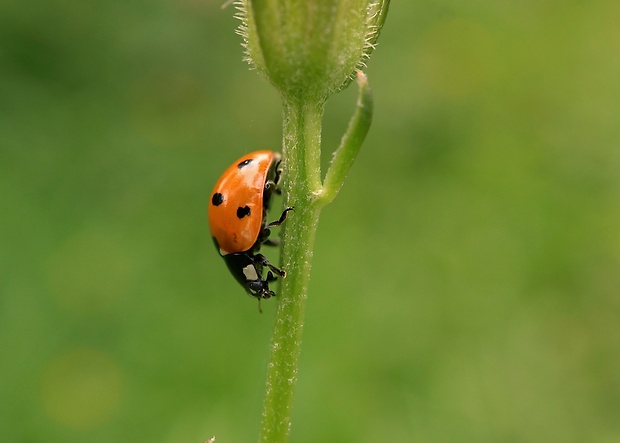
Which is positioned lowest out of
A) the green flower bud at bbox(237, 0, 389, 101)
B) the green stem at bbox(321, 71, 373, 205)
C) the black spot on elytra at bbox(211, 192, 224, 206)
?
the green stem at bbox(321, 71, 373, 205)

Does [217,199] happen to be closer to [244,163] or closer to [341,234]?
[244,163]

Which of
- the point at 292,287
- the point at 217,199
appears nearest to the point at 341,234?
the point at 217,199

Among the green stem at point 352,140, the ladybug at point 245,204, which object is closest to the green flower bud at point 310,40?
the green stem at point 352,140

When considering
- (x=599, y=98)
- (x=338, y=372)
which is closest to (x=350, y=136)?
(x=338, y=372)

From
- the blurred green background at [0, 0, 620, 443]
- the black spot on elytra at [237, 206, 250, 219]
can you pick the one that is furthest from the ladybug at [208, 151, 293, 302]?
the blurred green background at [0, 0, 620, 443]

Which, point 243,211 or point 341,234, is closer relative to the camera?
point 243,211

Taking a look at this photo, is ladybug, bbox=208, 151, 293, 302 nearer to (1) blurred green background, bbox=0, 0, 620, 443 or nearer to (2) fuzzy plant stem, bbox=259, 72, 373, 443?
(2) fuzzy plant stem, bbox=259, 72, 373, 443

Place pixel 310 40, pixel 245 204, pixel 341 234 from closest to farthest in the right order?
pixel 310 40, pixel 245 204, pixel 341 234
